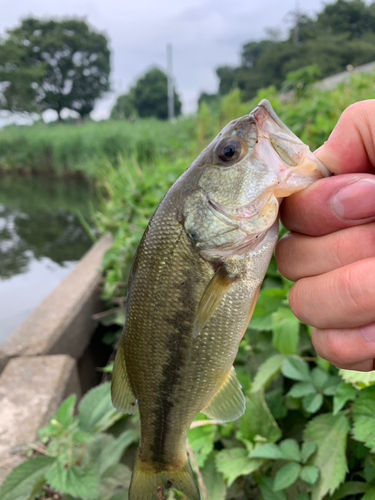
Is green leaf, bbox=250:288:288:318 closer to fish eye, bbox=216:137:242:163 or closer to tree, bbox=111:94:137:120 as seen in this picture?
fish eye, bbox=216:137:242:163

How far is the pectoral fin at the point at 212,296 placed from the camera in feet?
3.19

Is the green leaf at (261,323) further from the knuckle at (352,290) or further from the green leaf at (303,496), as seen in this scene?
the knuckle at (352,290)

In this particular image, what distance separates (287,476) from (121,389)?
2.14 feet

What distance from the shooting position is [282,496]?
50.8 inches

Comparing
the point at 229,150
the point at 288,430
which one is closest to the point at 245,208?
the point at 229,150

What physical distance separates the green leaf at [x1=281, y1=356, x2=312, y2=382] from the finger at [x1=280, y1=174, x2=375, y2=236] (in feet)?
2.12

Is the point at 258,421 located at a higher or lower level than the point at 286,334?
lower

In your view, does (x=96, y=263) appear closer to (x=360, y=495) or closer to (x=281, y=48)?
(x=360, y=495)

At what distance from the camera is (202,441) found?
146 cm

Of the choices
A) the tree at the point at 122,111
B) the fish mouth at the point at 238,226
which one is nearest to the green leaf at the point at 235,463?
the fish mouth at the point at 238,226

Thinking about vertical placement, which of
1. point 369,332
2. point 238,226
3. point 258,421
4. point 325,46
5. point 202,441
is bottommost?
point 202,441

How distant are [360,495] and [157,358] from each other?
2.89 feet

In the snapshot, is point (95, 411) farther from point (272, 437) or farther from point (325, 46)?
point (325, 46)

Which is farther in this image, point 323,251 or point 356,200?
point 323,251
